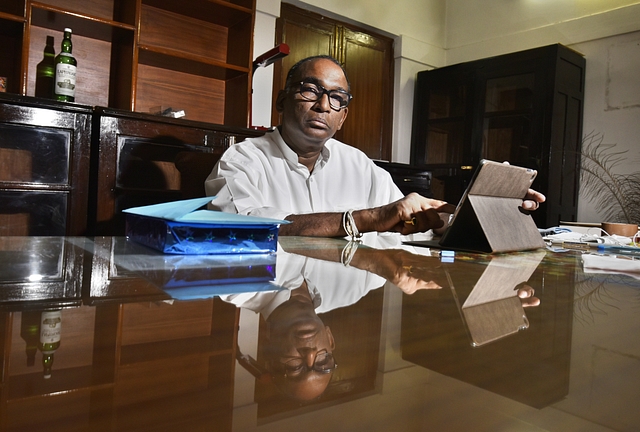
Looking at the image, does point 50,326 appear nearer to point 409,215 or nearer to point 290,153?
point 409,215

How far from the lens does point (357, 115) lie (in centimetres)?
445

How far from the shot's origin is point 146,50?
2674 millimetres

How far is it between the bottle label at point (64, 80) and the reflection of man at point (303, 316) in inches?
87.1

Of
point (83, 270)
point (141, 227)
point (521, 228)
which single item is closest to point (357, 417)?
point (83, 270)

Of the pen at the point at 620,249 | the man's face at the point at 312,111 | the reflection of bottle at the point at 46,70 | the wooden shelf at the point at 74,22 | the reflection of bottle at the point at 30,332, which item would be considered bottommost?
the reflection of bottle at the point at 30,332

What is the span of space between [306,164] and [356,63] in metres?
2.81

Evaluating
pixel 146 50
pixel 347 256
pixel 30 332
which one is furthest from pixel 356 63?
pixel 30 332

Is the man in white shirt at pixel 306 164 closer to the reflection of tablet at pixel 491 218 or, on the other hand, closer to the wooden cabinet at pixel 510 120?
the reflection of tablet at pixel 491 218

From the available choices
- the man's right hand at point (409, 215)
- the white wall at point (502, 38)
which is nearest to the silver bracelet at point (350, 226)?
the man's right hand at point (409, 215)

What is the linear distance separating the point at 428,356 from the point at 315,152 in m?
Result: 1.70

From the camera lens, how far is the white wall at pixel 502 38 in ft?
12.7

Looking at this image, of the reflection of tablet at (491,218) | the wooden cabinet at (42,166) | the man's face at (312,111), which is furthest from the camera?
the wooden cabinet at (42,166)

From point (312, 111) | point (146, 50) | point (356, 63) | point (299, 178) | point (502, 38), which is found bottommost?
point (299, 178)

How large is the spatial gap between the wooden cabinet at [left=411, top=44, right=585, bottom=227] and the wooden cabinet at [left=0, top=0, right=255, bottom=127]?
2180 millimetres
